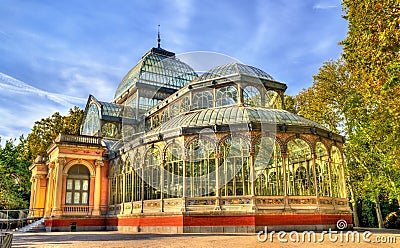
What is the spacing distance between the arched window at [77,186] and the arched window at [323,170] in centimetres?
1641

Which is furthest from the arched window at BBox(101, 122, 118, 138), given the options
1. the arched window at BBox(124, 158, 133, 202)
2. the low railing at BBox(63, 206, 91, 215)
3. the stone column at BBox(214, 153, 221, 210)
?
the stone column at BBox(214, 153, 221, 210)

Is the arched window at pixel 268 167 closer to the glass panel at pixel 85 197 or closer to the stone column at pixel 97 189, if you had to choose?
the stone column at pixel 97 189

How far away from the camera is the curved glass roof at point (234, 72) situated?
22.1 metres

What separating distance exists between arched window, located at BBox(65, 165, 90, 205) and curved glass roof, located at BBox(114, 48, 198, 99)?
994cm

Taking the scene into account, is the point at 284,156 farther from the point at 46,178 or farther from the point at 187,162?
the point at 46,178

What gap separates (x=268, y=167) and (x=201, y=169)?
4832 millimetres

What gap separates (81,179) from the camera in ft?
82.3

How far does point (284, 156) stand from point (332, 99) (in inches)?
457

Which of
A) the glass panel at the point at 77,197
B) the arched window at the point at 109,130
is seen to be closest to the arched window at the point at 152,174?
the glass panel at the point at 77,197

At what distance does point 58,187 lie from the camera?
23.6 metres

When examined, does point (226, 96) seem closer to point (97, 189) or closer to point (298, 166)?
point (298, 166)

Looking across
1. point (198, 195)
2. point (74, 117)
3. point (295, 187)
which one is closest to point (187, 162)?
point (198, 195)

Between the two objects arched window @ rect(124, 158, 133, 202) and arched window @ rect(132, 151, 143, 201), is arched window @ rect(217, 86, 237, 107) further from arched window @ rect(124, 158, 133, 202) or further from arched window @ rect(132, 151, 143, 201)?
arched window @ rect(124, 158, 133, 202)

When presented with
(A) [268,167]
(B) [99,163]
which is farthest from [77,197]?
(A) [268,167]
